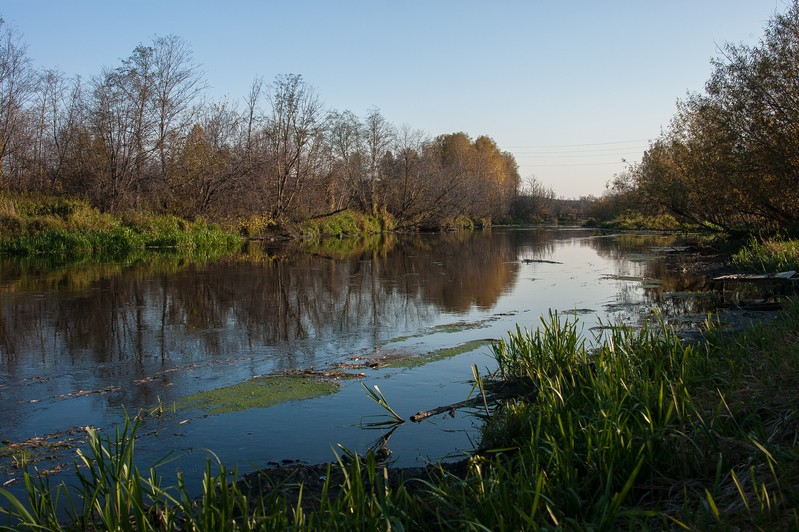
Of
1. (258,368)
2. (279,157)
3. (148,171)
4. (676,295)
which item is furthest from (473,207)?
(258,368)

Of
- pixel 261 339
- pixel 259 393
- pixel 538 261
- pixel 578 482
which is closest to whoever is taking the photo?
pixel 578 482

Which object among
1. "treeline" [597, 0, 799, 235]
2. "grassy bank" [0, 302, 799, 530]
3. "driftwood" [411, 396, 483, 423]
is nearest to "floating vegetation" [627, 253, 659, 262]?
"treeline" [597, 0, 799, 235]

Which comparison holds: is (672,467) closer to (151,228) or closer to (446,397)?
(446,397)

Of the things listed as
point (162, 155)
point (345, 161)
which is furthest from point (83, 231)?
point (345, 161)

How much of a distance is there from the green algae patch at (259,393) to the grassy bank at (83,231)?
19.9 metres

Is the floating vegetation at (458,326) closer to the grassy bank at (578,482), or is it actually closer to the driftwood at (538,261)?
the grassy bank at (578,482)

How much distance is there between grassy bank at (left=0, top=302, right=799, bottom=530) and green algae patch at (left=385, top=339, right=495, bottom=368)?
294 centimetres

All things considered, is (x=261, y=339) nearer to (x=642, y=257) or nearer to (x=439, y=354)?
(x=439, y=354)

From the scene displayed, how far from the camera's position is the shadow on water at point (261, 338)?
548 cm

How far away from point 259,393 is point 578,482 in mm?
3969

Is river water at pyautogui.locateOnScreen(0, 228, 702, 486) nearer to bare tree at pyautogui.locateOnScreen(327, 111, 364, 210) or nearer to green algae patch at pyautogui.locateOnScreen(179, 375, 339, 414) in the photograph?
green algae patch at pyautogui.locateOnScreen(179, 375, 339, 414)

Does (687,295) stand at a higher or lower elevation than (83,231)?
lower

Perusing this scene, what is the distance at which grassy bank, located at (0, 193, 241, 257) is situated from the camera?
2408 cm

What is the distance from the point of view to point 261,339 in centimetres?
956
